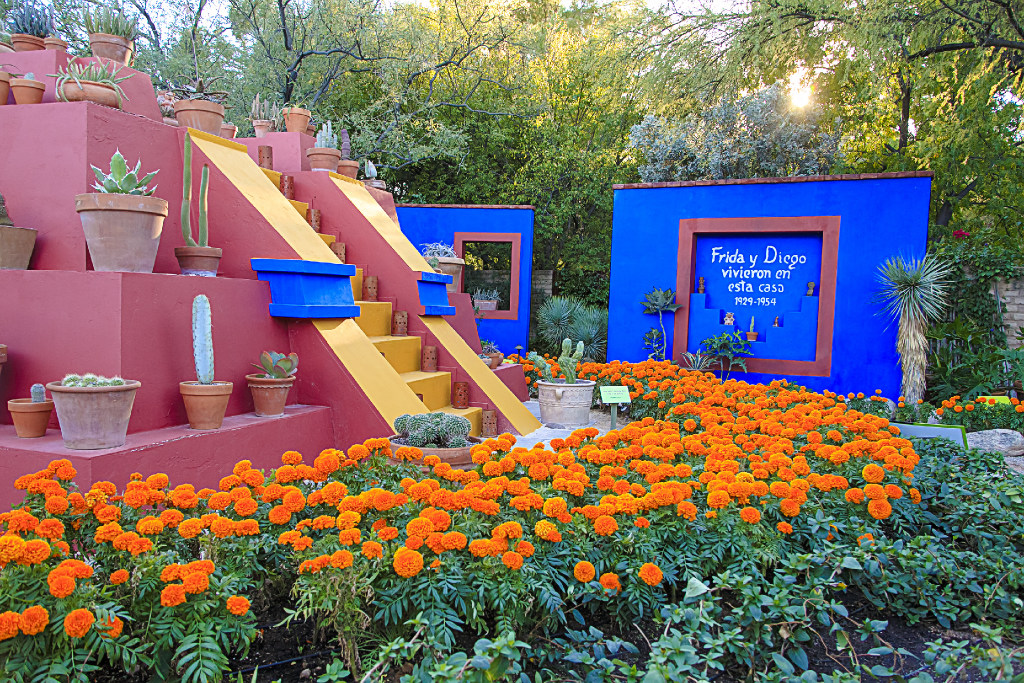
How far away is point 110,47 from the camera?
18.4 feet

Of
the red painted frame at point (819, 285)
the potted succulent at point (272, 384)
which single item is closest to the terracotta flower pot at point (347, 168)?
the potted succulent at point (272, 384)

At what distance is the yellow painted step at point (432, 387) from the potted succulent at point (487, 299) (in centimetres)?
479

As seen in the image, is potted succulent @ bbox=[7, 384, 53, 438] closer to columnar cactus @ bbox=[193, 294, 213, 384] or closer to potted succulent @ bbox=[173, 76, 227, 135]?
columnar cactus @ bbox=[193, 294, 213, 384]

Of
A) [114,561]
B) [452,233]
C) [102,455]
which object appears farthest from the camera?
[452,233]

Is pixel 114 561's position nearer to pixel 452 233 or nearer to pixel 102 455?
pixel 102 455

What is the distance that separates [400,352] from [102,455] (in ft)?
10.3

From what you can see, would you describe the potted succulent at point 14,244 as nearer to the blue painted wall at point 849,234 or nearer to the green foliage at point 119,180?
the green foliage at point 119,180

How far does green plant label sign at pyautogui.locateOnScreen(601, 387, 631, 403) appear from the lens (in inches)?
253

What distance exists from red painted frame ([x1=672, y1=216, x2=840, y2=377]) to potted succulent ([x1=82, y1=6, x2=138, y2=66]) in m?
6.90

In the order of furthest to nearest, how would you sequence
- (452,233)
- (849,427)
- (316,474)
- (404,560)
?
(452,233) < (849,427) < (316,474) < (404,560)

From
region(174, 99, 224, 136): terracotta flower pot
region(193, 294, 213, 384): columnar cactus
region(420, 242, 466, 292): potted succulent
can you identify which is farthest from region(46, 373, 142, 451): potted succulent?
region(420, 242, 466, 292): potted succulent

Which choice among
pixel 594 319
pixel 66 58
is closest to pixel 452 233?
pixel 594 319

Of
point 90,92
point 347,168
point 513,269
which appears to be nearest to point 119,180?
point 90,92

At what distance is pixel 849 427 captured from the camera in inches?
143
